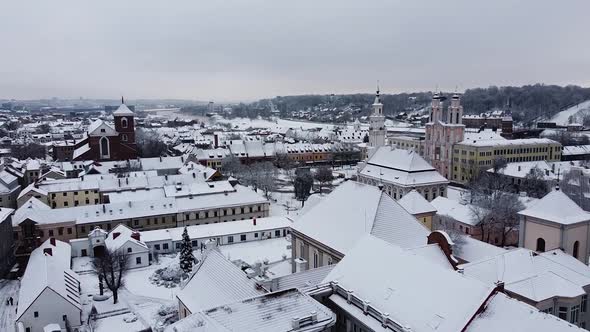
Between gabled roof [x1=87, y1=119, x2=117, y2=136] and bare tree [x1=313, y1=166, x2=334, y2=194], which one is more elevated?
gabled roof [x1=87, y1=119, x2=117, y2=136]

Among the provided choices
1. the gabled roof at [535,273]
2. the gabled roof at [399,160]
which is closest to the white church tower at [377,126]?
the gabled roof at [399,160]

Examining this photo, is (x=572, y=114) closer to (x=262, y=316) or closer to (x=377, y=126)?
(x=377, y=126)

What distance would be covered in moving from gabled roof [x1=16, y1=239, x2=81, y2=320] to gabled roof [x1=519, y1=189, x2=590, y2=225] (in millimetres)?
26741

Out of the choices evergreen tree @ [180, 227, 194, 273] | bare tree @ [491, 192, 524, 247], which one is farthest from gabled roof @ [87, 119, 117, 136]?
bare tree @ [491, 192, 524, 247]

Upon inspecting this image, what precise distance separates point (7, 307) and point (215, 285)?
17.5 metres

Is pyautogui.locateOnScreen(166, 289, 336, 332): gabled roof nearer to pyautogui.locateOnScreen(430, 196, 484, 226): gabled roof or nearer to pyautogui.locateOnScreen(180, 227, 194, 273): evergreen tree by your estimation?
pyautogui.locateOnScreen(180, 227, 194, 273): evergreen tree

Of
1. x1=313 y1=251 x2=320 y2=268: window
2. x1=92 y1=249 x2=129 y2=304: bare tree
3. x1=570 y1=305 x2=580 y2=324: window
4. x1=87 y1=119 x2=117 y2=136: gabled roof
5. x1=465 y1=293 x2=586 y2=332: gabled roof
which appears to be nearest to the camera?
x1=465 y1=293 x2=586 y2=332: gabled roof

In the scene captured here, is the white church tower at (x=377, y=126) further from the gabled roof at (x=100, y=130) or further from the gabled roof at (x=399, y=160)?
the gabled roof at (x=100, y=130)

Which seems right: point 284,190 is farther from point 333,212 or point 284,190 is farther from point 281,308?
point 281,308

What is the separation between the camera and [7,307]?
2828 centimetres

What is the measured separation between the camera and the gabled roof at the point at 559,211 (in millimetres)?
24062

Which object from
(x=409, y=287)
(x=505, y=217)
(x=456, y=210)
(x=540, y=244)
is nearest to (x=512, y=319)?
(x=409, y=287)

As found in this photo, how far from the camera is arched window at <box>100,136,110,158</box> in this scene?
70938mm

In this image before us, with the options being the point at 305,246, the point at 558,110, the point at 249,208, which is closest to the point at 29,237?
the point at 249,208
